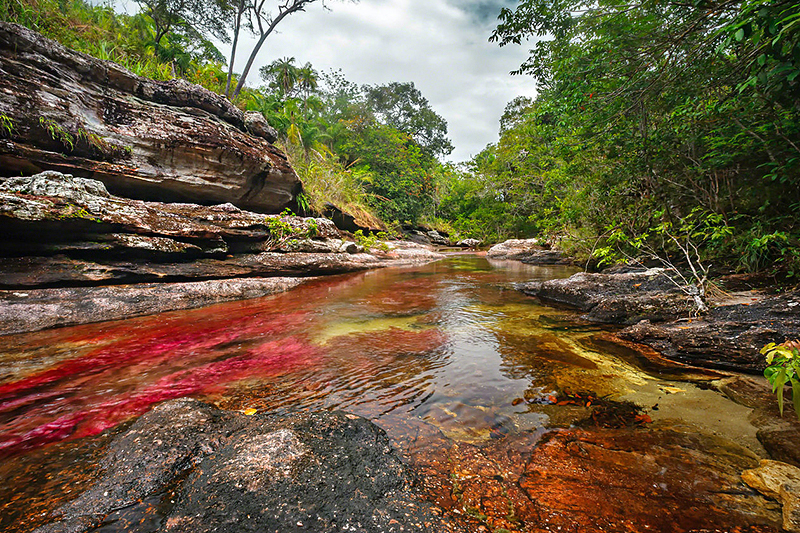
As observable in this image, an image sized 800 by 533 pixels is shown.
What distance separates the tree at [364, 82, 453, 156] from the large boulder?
2385 centimetres

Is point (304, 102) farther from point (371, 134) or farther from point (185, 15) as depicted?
point (185, 15)

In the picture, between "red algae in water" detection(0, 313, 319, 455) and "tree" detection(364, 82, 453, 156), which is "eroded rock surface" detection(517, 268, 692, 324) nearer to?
"red algae in water" detection(0, 313, 319, 455)

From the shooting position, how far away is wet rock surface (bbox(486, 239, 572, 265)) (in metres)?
12.7

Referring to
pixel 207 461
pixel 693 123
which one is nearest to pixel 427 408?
pixel 207 461

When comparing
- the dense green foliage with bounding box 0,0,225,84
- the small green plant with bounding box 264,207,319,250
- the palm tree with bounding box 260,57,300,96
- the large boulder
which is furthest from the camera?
the palm tree with bounding box 260,57,300,96

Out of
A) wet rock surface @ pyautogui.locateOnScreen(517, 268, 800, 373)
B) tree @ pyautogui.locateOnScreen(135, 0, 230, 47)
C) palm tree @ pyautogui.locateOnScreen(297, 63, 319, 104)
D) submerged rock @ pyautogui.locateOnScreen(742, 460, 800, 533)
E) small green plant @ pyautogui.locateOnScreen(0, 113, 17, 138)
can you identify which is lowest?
submerged rock @ pyautogui.locateOnScreen(742, 460, 800, 533)

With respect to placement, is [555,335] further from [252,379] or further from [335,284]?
[335,284]

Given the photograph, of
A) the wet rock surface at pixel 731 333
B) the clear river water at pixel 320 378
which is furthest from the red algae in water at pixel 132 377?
the wet rock surface at pixel 731 333

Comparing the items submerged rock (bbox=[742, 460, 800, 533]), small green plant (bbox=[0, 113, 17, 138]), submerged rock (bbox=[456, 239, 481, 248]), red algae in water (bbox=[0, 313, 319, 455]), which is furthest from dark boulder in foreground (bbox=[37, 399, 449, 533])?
submerged rock (bbox=[456, 239, 481, 248])

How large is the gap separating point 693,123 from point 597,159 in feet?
11.9

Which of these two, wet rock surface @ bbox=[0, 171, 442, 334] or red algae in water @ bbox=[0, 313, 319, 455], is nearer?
red algae in water @ bbox=[0, 313, 319, 455]

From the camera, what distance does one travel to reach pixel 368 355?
3.16 m

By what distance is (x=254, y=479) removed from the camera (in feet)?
4.10

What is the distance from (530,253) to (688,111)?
11.4 metres
